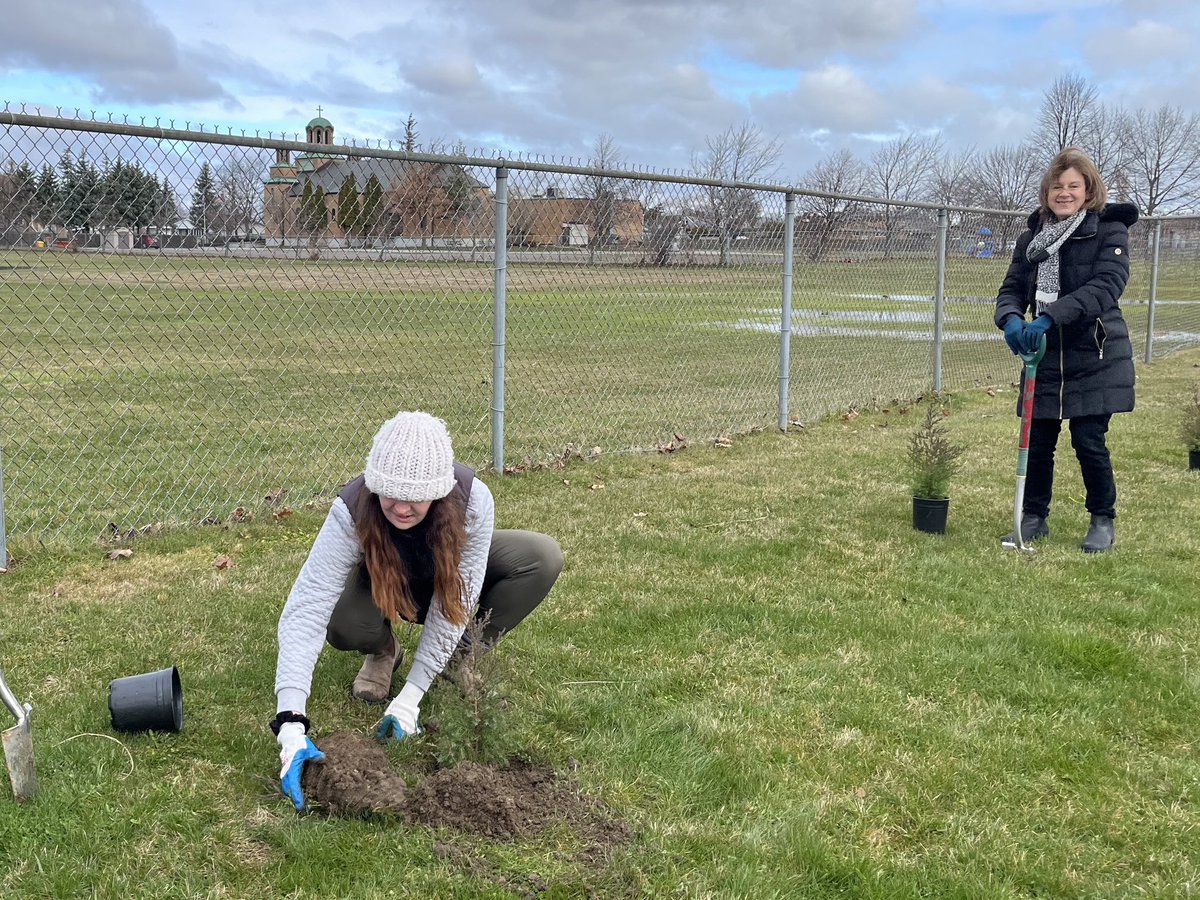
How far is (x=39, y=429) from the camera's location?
25.2ft

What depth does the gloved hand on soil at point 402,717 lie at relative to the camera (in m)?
3.16

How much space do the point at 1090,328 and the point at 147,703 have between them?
4835 millimetres

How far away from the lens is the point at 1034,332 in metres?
5.11

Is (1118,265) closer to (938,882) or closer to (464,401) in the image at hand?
(938,882)

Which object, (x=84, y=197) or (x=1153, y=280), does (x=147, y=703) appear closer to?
(x=84, y=197)

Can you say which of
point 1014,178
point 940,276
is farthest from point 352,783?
point 1014,178

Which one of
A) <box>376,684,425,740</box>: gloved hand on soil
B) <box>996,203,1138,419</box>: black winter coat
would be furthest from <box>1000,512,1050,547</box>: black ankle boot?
<box>376,684,425,740</box>: gloved hand on soil

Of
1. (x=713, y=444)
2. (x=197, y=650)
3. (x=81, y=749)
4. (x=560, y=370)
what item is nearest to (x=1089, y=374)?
(x=713, y=444)

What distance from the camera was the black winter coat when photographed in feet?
16.9

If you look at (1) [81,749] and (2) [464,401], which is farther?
(2) [464,401]

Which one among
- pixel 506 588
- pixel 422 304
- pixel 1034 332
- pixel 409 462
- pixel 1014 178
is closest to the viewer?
pixel 409 462

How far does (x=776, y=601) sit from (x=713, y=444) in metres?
3.66

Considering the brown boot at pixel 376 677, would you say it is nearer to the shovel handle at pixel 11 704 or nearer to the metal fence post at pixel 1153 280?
the shovel handle at pixel 11 704

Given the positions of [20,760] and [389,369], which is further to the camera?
[389,369]
